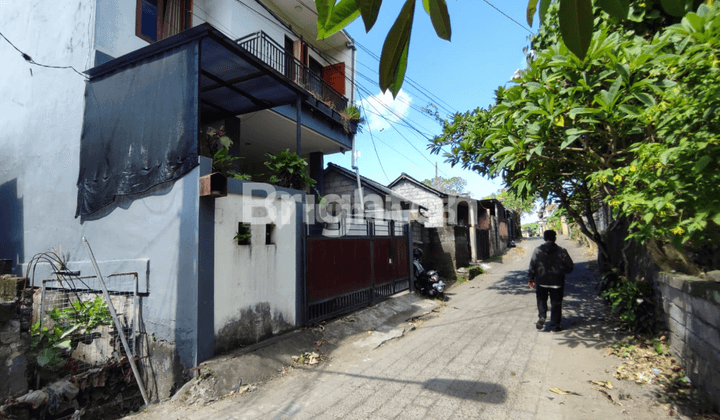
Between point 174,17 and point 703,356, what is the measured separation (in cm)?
1081

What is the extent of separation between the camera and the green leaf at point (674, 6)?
975mm

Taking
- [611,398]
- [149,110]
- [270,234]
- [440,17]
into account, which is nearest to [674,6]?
[440,17]

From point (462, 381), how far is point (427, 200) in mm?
13246

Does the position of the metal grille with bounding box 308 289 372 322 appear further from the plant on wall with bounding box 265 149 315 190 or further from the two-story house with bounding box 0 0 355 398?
the plant on wall with bounding box 265 149 315 190

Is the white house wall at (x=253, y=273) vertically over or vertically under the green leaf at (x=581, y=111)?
under

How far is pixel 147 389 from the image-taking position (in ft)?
16.0

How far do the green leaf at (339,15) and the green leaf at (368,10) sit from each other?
0.06 metres

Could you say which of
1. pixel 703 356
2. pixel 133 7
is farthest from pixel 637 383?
pixel 133 7

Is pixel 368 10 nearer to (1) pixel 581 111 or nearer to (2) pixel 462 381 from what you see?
(1) pixel 581 111

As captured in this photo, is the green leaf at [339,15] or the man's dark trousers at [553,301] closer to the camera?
the green leaf at [339,15]

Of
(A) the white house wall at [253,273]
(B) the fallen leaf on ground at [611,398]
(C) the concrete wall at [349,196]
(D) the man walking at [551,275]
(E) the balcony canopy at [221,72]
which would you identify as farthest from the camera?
(C) the concrete wall at [349,196]

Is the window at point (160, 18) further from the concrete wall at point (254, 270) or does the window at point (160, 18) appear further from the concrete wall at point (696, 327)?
the concrete wall at point (696, 327)

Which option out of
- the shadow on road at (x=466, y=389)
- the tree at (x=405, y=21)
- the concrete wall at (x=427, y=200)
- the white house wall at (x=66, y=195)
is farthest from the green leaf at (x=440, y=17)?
the concrete wall at (x=427, y=200)

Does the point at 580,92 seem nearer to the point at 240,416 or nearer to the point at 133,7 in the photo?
the point at 240,416
